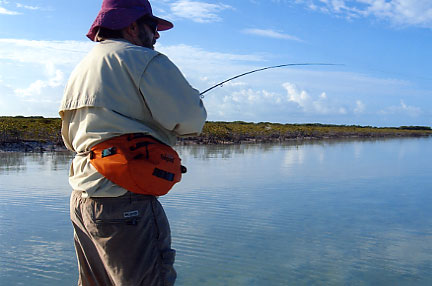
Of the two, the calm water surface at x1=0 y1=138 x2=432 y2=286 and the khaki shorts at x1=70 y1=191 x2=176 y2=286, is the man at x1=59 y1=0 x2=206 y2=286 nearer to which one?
the khaki shorts at x1=70 y1=191 x2=176 y2=286

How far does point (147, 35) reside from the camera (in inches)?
67.6

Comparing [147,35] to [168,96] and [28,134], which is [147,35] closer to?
[168,96]

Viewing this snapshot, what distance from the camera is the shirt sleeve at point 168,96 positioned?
1514 millimetres

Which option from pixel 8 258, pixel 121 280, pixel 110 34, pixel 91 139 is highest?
pixel 110 34

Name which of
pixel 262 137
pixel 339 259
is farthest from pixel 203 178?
pixel 262 137

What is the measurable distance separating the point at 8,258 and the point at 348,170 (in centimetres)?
901

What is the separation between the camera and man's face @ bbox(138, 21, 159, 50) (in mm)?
1702

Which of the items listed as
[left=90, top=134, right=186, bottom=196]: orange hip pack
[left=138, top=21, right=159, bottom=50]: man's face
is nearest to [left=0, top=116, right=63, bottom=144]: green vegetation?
[left=138, top=21, right=159, bottom=50]: man's face

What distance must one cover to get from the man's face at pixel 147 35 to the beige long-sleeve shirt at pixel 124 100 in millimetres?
122

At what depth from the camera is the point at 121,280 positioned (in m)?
1.53

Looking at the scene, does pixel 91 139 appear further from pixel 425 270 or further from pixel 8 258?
pixel 425 270

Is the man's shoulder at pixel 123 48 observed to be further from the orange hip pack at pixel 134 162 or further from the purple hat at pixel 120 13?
the orange hip pack at pixel 134 162

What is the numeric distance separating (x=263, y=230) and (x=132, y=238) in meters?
3.64

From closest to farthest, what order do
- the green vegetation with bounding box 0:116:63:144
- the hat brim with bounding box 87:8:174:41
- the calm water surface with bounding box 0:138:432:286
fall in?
the hat brim with bounding box 87:8:174:41 < the calm water surface with bounding box 0:138:432:286 < the green vegetation with bounding box 0:116:63:144
